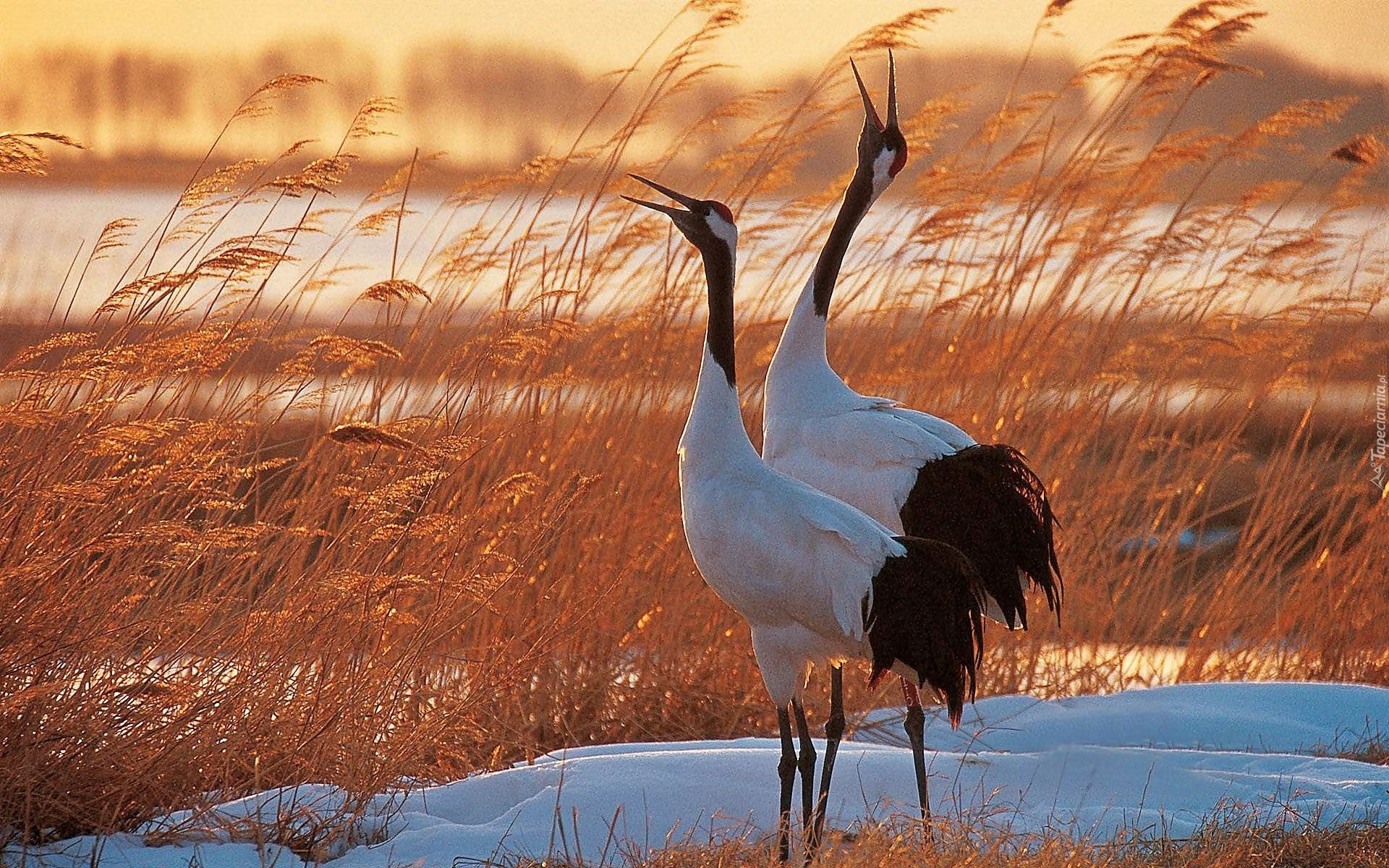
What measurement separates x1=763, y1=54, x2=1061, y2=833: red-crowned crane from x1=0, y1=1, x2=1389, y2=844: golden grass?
68 cm

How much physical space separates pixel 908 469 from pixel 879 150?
3.56ft

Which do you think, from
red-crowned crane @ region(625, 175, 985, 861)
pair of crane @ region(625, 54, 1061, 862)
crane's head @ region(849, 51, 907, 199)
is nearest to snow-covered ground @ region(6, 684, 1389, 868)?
pair of crane @ region(625, 54, 1061, 862)

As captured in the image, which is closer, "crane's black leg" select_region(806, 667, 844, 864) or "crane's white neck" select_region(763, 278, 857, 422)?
"crane's black leg" select_region(806, 667, 844, 864)

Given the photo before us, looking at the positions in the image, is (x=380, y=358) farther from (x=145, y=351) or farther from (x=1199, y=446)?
(x=1199, y=446)

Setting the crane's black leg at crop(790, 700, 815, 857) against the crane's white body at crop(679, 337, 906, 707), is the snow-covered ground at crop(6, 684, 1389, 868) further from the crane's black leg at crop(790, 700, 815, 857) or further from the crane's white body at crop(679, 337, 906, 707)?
the crane's white body at crop(679, 337, 906, 707)

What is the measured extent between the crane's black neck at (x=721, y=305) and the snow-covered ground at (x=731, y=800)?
1053mm

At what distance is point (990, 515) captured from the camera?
4375 millimetres

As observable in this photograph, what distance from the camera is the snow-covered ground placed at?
3.64m

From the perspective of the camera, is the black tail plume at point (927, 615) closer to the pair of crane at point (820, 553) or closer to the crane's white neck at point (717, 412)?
the pair of crane at point (820, 553)

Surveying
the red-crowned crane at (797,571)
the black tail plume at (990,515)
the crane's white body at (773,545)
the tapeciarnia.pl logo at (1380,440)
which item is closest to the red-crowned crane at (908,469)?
the black tail plume at (990,515)

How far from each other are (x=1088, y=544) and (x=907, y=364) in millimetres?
964

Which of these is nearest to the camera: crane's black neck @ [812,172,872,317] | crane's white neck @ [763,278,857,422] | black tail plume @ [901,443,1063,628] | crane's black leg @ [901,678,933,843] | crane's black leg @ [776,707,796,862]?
crane's black leg @ [776,707,796,862]

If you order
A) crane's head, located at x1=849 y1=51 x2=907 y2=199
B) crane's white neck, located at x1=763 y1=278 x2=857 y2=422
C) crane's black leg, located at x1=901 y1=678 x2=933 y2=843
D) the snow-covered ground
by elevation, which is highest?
crane's head, located at x1=849 y1=51 x2=907 y2=199

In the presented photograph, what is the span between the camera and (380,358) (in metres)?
5.34
